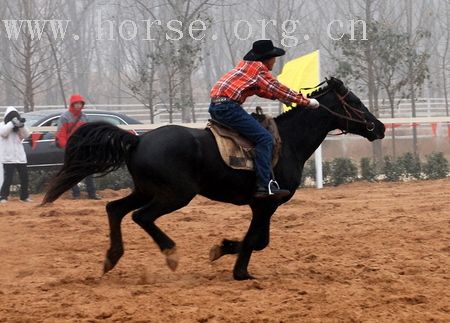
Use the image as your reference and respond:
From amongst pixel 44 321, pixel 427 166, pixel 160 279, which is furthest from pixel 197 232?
pixel 427 166

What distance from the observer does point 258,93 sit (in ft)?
26.0

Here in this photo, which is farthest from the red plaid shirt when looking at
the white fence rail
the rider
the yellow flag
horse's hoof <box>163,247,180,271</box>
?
the white fence rail

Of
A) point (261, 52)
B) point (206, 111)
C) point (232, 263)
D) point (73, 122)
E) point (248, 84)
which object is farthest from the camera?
point (206, 111)

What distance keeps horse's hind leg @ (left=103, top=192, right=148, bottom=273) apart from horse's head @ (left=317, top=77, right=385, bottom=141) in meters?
2.29

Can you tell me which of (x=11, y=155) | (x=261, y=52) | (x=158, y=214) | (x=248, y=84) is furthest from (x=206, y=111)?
(x=158, y=214)

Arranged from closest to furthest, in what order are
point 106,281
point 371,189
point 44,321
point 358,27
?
point 44,321, point 106,281, point 371,189, point 358,27

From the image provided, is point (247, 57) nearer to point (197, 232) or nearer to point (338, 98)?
point (338, 98)

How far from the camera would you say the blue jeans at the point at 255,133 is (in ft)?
25.0

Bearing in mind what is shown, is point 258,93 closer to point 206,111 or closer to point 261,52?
point 261,52

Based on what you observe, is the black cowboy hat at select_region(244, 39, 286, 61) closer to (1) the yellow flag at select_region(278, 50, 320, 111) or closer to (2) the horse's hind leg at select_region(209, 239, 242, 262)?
(2) the horse's hind leg at select_region(209, 239, 242, 262)

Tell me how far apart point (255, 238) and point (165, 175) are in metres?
1.17

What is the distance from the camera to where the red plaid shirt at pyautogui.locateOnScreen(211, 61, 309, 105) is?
774 cm

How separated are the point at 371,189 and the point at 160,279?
977 cm

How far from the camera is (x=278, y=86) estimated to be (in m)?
7.80
